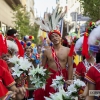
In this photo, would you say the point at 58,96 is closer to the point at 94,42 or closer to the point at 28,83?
the point at 94,42

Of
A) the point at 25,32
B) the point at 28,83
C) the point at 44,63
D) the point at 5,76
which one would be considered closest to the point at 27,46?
the point at 44,63

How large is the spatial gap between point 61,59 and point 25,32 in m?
23.4

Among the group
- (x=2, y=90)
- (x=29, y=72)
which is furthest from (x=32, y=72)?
(x=2, y=90)

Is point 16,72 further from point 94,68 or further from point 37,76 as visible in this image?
point 94,68

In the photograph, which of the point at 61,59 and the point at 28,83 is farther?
the point at 61,59

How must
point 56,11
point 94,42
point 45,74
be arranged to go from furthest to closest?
point 56,11
point 45,74
point 94,42

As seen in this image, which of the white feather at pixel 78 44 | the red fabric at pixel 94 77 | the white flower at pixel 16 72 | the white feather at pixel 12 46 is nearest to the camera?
the red fabric at pixel 94 77

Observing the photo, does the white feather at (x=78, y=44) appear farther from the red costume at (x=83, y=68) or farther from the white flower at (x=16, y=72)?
the white flower at (x=16, y=72)

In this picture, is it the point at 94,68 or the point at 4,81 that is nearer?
the point at 94,68

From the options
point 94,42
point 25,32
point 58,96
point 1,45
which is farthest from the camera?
point 25,32

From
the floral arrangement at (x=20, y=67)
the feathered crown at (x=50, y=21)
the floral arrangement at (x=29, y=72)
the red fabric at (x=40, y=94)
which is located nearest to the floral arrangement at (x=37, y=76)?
the floral arrangement at (x=29, y=72)

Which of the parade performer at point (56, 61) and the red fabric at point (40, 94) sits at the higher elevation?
the parade performer at point (56, 61)

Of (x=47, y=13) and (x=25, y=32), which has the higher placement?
(x=47, y=13)

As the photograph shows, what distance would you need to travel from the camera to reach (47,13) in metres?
7.14
